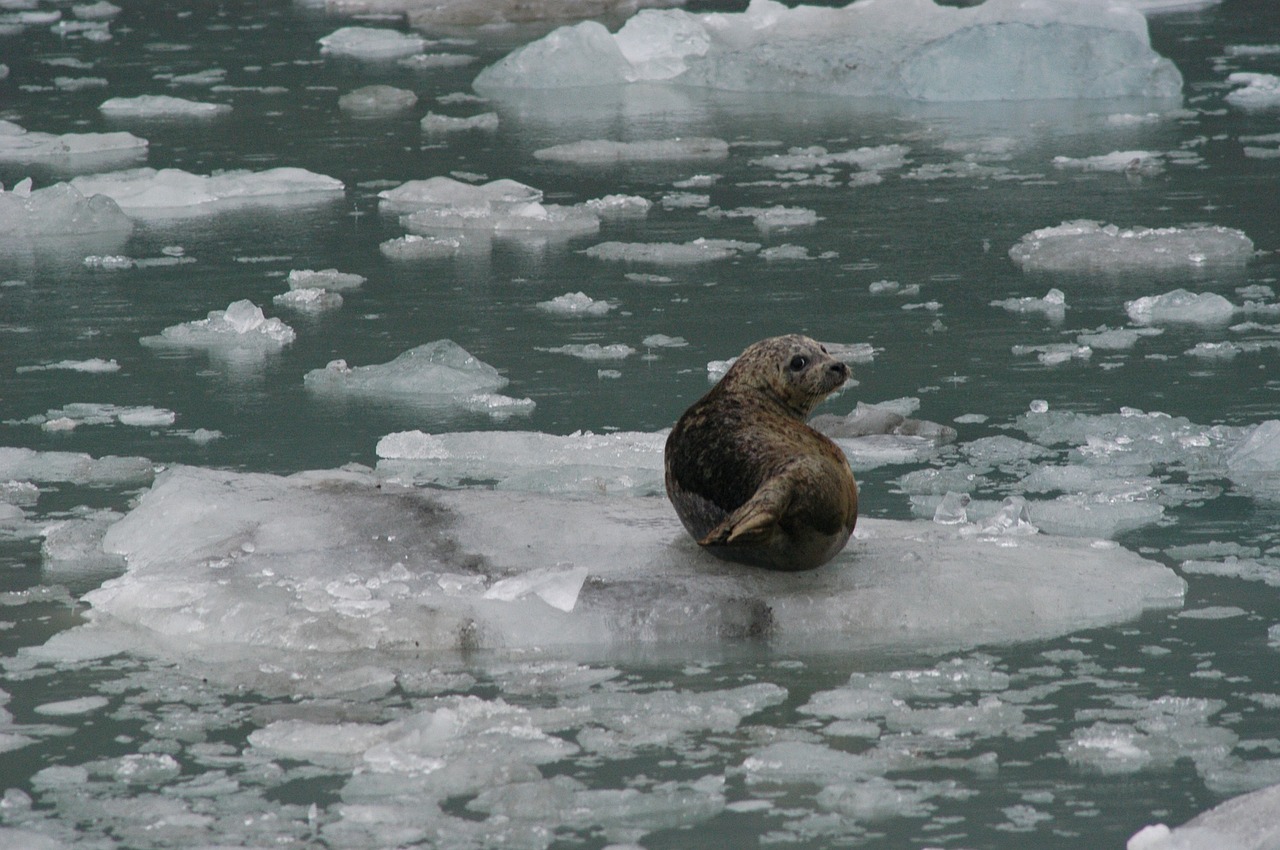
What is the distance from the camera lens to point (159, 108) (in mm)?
11492

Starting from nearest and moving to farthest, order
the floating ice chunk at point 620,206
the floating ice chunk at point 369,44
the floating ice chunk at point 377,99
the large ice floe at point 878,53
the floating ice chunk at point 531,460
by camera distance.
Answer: the floating ice chunk at point 531,460 < the floating ice chunk at point 620,206 < the large ice floe at point 878,53 < the floating ice chunk at point 377,99 < the floating ice chunk at point 369,44

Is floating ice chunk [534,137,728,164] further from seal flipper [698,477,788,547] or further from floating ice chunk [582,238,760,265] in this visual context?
seal flipper [698,477,788,547]

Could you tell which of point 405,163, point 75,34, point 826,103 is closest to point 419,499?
point 405,163

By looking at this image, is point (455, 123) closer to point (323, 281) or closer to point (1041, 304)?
point (323, 281)

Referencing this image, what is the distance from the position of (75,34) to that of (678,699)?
1537 centimetres

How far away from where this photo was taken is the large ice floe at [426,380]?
201 inches

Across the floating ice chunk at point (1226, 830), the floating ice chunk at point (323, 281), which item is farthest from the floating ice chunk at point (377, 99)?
the floating ice chunk at point (1226, 830)

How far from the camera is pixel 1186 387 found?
4.96m

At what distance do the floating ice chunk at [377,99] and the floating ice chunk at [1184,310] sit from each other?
6.81m

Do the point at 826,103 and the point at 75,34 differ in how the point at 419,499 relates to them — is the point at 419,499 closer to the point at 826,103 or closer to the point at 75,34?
the point at 826,103

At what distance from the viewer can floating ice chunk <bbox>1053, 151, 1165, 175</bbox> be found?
8.49 metres

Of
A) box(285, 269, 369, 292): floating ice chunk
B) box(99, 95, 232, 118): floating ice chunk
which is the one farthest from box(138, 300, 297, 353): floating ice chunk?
box(99, 95, 232, 118): floating ice chunk

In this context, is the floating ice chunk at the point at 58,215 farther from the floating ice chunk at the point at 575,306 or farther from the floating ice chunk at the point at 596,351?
the floating ice chunk at the point at 596,351

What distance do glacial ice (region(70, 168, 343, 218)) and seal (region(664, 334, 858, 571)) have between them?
537 cm
